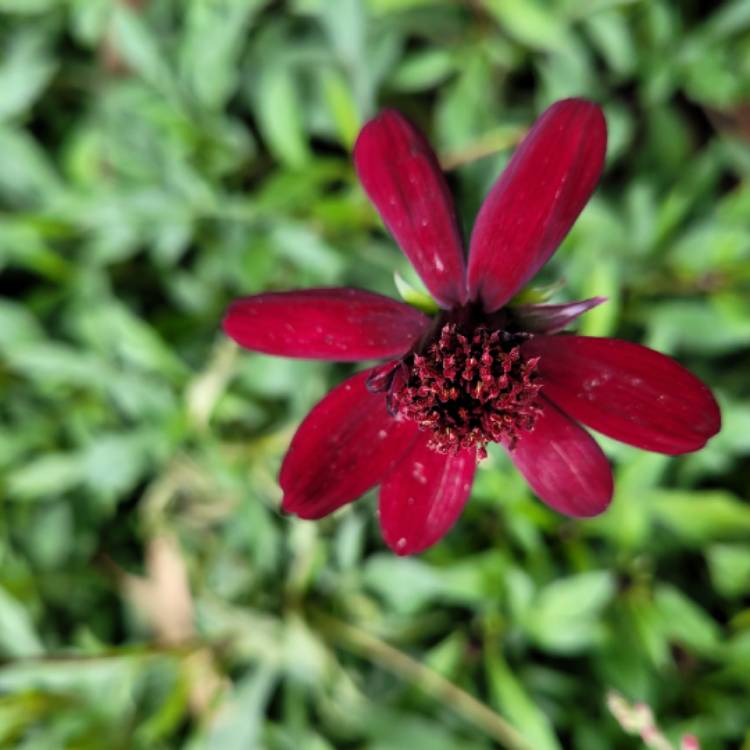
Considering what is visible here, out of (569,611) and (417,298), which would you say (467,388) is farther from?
(569,611)

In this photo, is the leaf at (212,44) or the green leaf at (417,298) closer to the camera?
the green leaf at (417,298)

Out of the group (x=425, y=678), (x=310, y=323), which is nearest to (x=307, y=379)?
(x=425, y=678)

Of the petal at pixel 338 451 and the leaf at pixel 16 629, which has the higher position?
the petal at pixel 338 451

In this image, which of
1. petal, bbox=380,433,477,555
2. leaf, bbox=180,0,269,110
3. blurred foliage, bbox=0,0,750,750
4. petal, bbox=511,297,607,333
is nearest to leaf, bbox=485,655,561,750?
blurred foliage, bbox=0,0,750,750

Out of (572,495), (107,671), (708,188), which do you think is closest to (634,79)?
(708,188)

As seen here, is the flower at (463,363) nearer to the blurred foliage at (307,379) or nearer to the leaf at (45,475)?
the blurred foliage at (307,379)

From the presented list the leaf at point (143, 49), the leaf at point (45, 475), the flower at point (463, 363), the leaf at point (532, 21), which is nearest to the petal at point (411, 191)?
the flower at point (463, 363)

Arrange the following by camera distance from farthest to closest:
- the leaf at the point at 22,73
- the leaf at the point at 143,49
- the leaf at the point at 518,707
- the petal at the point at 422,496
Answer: the leaf at the point at 22,73 → the leaf at the point at 143,49 → the leaf at the point at 518,707 → the petal at the point at 422,496
